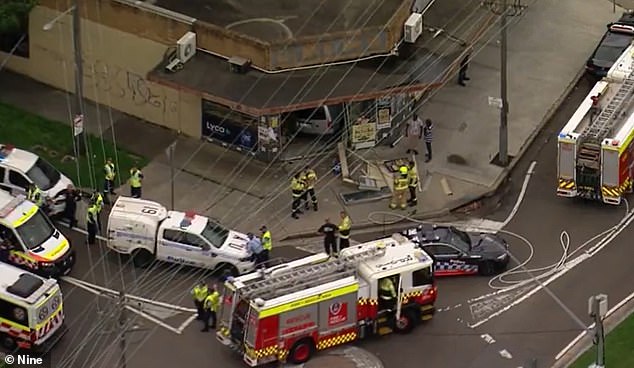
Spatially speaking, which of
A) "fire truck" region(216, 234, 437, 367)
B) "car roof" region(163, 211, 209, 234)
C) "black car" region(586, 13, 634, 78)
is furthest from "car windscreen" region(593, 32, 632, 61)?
"car roof" region(163, 211, 209, 234)

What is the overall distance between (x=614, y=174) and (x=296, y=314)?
471 inches

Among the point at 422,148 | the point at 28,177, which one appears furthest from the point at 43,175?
the point at 422,148

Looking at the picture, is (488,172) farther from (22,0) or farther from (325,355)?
(22,0)

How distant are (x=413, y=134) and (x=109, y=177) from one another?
951 centimetres

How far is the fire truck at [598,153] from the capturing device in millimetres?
46750

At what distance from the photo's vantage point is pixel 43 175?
4688 cm

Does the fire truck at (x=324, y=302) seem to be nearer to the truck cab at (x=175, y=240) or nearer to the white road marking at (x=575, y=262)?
the white road marking at (x=575, y=262)

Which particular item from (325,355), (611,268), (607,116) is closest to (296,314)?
(325,355)

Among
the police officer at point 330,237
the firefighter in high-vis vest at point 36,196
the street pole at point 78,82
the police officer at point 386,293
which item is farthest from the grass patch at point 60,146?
the police officer at point 386,293

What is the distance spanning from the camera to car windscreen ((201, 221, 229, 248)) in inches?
1725

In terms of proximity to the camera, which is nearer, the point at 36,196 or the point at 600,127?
the point at 36,196

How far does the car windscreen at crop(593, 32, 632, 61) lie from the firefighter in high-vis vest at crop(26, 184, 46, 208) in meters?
19.5

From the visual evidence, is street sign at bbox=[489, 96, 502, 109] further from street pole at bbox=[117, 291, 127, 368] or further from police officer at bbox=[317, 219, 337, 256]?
street pole at bbox=[117, 291, 127, 368]

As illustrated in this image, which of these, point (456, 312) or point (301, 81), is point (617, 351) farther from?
point (301, 81)
